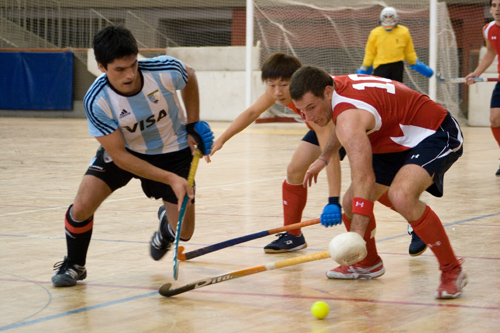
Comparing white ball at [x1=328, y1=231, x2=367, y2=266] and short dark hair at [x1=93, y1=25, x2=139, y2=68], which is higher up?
short dark hair at [x1=93, y1=25, x2=139, y2=68]

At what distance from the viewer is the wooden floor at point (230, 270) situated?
115 inches

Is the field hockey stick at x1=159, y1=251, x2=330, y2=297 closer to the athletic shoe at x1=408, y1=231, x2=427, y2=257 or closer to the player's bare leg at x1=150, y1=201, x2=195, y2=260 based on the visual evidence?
the player's bare leg at x1=150, y1=201, x2=195, y2=260

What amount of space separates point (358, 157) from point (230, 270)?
3.67ft

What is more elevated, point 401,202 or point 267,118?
point 401,202

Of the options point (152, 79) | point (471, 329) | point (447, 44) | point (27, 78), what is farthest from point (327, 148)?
point (27, 78)

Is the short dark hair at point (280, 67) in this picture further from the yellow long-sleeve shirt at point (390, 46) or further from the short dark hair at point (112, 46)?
the yellow long-sleeve shirt at point (390, 46)

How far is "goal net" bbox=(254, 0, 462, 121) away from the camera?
53.0 feet

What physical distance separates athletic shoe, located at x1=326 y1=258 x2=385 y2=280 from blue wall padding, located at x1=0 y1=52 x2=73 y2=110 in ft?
61.2

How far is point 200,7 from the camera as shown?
22328 mm

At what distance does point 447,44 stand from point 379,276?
1350 centimetres

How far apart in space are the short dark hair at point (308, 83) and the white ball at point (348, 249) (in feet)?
2.22

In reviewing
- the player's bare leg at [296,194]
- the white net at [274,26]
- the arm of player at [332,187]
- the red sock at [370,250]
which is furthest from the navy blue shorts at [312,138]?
the white net at [274,26]

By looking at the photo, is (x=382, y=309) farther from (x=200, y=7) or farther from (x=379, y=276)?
(x=200, y=7)

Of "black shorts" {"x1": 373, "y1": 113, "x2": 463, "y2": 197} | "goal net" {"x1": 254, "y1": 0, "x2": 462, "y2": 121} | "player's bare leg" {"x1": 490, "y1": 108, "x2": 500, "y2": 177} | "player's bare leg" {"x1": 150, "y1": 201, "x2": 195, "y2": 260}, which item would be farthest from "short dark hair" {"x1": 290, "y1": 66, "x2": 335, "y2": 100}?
"goal net" {"x1": 254, "y1": 0, "x2": 462, "y2": 121}
